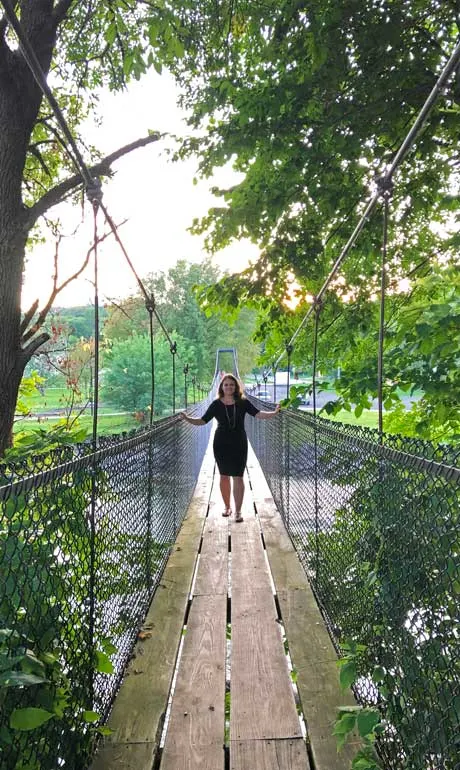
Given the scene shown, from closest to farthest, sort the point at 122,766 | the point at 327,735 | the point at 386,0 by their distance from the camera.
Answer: the point at 122,766 < the point at 327,735 < the point at 386,0

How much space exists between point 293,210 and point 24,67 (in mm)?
1828

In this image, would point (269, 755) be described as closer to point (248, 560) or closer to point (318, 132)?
point (248, 560)

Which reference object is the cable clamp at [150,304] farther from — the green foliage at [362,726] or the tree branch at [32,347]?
A: the green foliage at [362,726]

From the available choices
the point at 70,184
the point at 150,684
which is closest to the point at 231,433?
the point at 70,184

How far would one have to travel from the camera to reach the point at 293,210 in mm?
3656

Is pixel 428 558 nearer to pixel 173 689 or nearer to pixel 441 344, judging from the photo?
pixel 173 689

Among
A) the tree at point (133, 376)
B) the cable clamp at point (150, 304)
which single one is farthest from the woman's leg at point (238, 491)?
the tree at point (133, 376)

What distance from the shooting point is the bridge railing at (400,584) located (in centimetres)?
103

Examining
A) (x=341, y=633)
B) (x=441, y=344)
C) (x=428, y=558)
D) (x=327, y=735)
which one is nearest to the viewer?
(x=428, y=558)

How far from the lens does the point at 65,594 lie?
4.06 feet

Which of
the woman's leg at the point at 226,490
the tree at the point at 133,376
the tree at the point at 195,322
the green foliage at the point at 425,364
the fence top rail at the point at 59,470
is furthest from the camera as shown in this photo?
the tree at the point at 195,322

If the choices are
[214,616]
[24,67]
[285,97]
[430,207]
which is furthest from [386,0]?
[214,616]

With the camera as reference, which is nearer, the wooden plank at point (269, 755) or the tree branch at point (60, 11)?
the wooden plank at point (269, 755)

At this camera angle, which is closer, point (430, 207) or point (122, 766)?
point (122, 766)
